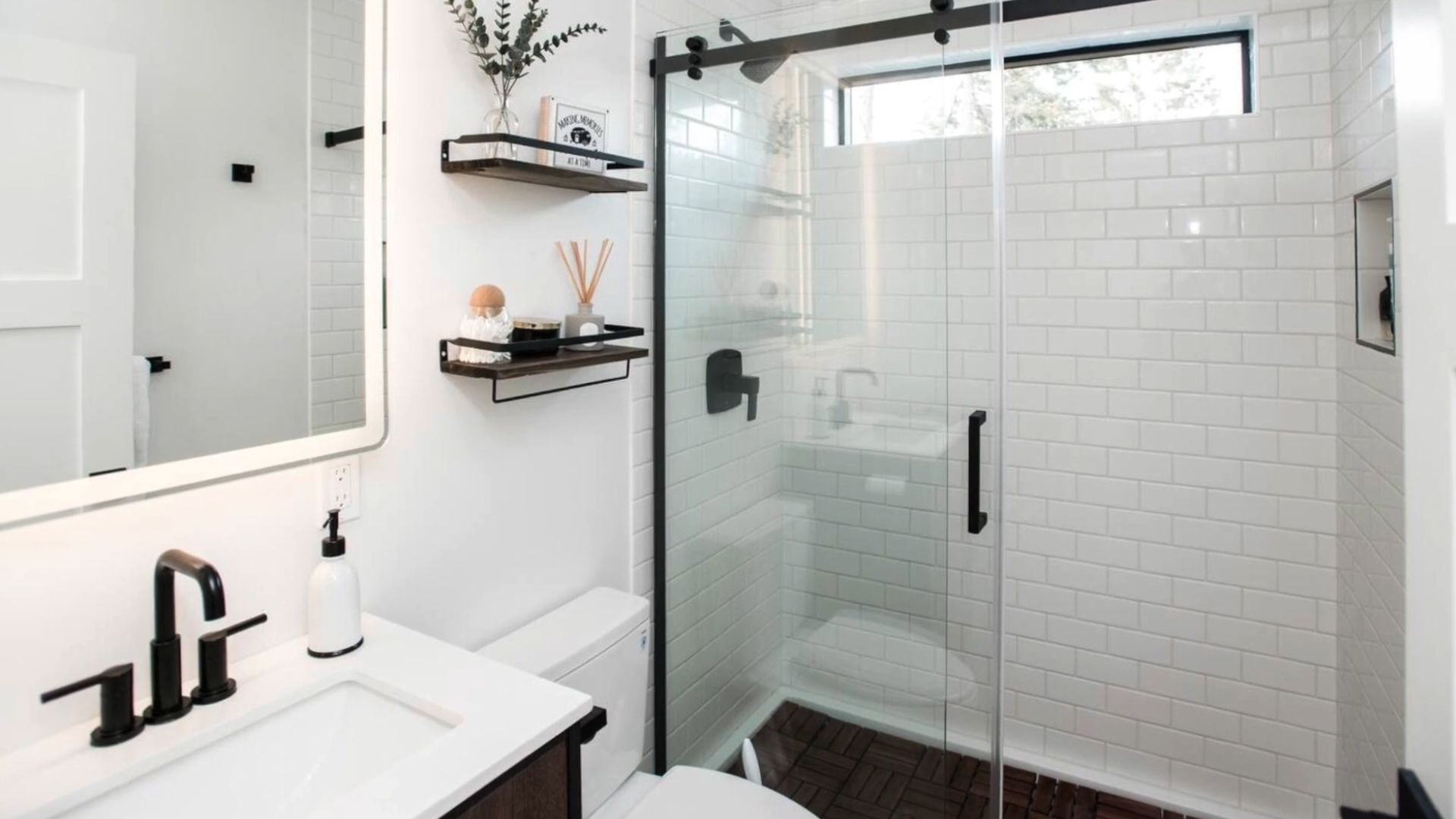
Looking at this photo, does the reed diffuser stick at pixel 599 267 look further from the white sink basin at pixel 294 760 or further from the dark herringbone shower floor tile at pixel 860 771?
the dark herringbone shower floor tile at pixel 860 771

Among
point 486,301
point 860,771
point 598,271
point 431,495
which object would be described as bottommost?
point 860,771

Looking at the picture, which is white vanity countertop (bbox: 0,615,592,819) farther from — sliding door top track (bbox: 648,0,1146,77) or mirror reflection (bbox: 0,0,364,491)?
sliding door top track (bbox: 648,0,1146,77)

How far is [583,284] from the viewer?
5.96 ft

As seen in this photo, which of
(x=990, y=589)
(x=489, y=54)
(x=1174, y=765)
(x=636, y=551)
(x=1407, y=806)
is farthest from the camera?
(x=1174, y=765)

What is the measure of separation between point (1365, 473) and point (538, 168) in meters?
2.07

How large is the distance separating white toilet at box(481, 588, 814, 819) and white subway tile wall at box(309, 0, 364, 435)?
62 centimetres

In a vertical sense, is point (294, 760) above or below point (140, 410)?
below

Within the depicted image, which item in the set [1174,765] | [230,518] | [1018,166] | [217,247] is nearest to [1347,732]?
[1174,765]

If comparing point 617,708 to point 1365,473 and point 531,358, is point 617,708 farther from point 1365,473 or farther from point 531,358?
point 1365,473

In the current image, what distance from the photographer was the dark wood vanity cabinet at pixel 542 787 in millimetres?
1007

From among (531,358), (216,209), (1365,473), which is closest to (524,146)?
(531,358)

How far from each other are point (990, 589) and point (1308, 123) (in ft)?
5.36

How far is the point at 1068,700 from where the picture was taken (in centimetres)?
265

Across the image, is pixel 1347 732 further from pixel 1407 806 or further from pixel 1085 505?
pixel 1407 806
